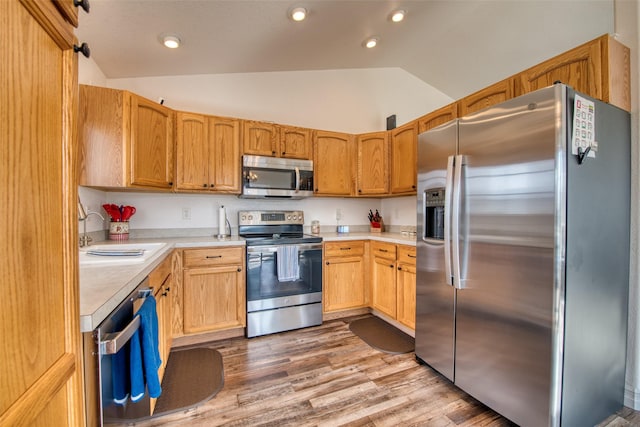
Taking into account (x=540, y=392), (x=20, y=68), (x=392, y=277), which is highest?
(x=20, y=68)

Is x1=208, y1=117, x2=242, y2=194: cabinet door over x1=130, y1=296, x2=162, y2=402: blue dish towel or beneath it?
over

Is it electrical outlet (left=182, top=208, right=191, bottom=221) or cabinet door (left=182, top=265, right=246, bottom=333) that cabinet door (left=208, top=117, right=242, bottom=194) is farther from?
cabinet door (left=182, top=265, right=246, bottom=333)

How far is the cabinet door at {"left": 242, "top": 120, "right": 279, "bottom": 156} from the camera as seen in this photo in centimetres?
285

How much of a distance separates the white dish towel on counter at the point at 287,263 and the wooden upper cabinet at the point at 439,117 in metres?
1.79

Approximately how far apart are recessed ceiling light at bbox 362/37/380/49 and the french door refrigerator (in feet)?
5.03

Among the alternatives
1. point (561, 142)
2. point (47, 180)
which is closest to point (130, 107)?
point (47, 180)

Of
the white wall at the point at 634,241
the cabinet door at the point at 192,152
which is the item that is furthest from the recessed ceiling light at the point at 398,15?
the cabinet door at the point at 192,152

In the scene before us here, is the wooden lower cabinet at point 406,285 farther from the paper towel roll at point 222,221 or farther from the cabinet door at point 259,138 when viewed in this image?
the paper towel roll at point 222,221

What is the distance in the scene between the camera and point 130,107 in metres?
2.19

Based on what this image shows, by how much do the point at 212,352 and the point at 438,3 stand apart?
352 centimetres

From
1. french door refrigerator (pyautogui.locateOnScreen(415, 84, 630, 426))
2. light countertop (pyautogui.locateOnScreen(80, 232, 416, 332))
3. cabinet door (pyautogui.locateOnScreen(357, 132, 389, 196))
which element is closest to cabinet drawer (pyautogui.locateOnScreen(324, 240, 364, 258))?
cabinet door (pyautogui.locateOnScreen(357, 132, 389, 196))

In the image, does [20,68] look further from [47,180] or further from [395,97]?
[395,97]

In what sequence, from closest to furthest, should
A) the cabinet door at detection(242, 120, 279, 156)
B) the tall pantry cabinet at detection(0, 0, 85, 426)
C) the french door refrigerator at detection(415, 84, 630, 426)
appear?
the tall pantry cabinet at detection(0, 0, 85, 426)
the french door refrigerator at detection(415, 84, 630, 426)
the cabinet door at detection(242, 120, 279, 156)

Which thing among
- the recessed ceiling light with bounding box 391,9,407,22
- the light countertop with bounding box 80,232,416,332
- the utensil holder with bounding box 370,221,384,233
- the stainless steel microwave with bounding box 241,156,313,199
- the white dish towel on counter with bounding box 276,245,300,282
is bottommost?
the white dish towel on counter with bounding box 276,245,300,282
